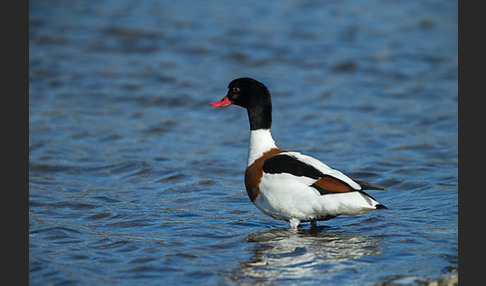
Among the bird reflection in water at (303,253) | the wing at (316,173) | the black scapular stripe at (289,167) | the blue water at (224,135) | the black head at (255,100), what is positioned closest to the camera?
the bird reflection in water at (303,253)

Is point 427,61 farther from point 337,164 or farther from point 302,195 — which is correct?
point 302,195

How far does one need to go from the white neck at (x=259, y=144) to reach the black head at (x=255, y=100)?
2.6 inches

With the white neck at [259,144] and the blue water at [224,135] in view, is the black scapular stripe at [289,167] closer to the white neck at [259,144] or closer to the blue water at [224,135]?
the white neck at [259,144]

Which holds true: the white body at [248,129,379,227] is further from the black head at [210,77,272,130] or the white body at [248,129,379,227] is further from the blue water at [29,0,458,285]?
the black head at [210,77,272,130]

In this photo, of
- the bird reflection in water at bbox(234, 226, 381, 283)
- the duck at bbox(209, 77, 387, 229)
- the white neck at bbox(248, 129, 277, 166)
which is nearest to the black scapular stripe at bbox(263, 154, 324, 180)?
the duck at bbox(209, 77, 387, 229)

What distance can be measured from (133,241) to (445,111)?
6.99 metres

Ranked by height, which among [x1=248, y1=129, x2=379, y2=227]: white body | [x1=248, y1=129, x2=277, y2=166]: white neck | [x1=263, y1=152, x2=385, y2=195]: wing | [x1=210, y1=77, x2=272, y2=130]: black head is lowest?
[x1=248, y1=129, x2=379, y2=227]: white body

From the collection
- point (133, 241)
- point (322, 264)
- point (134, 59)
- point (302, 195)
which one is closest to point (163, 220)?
point (133, 241)

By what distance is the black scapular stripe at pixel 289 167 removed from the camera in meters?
6.15

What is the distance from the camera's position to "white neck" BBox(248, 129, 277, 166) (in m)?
6.69

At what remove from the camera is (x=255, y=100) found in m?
6.94

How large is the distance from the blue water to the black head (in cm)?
99

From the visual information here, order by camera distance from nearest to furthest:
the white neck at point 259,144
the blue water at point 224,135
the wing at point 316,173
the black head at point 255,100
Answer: the blue water at point 224,135
the wing at point 316,173
the white neck at point 259,144
the black head at point 255,100

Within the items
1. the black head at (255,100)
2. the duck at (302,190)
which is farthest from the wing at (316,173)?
the black head at (255,100)
